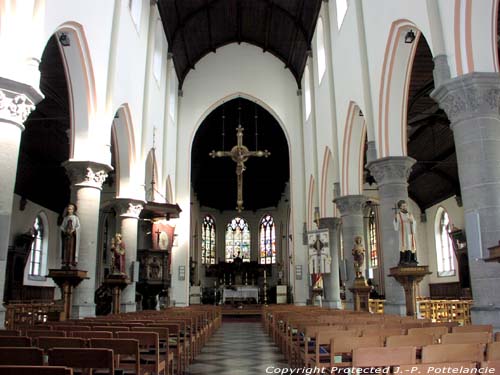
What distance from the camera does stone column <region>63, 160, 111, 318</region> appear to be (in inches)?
455

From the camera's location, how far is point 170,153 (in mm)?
23047

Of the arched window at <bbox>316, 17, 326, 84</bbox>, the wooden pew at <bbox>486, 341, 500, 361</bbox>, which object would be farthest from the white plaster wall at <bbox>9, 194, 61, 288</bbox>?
the wooden pew at <bbox>486, 341, 500, 361</bbox>

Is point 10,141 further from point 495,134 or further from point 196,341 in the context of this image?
point 495,134

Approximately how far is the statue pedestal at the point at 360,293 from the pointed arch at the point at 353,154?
314 cm

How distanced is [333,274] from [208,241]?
2248 centimetres

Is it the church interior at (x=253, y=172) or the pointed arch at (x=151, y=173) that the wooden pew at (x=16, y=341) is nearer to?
the church interior at (x=253, y=172)

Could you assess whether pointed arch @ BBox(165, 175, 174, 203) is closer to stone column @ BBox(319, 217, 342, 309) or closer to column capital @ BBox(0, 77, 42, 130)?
stone column @ BBox(319, 217, 342, 309)

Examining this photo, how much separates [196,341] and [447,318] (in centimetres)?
660

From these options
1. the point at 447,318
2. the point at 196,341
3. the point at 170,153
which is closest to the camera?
the point at 196,341

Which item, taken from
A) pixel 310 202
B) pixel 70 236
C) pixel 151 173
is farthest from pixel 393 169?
pixel 310 202

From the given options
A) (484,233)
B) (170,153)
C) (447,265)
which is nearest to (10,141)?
(484,233)

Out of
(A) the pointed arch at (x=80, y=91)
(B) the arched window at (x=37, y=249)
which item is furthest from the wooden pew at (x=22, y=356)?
(B) the arched window at (x=37, y=249)

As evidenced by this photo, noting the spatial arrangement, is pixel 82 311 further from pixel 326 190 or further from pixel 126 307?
pixel 326 190

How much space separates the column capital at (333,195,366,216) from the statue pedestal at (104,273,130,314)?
705 cm
